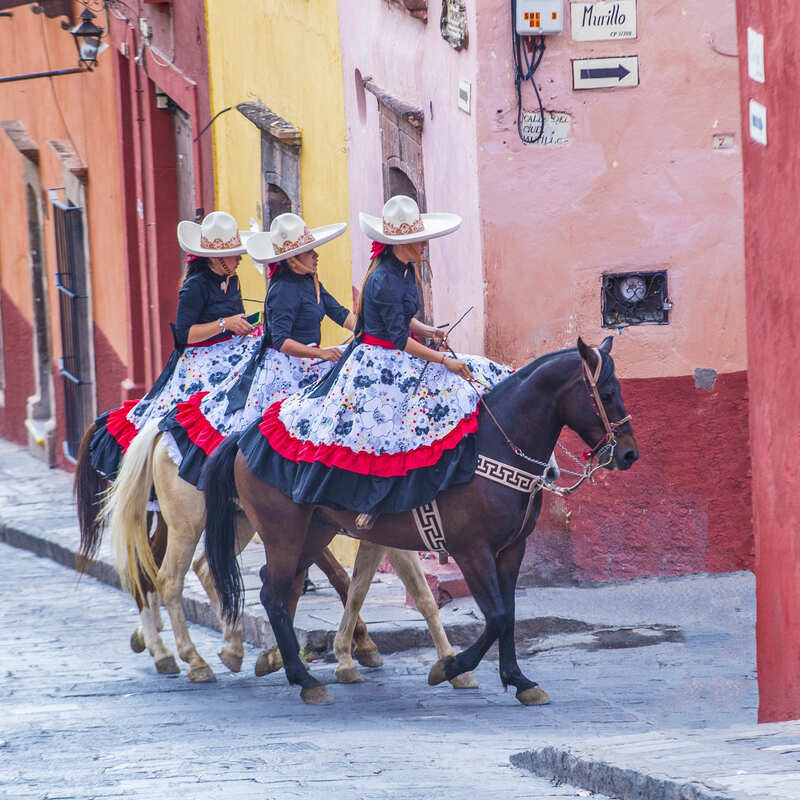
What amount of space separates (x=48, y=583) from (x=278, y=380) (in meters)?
4.99

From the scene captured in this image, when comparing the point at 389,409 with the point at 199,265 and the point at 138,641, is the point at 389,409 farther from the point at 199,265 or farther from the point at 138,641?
the point at 138,641

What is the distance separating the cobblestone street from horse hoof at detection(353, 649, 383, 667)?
5cm

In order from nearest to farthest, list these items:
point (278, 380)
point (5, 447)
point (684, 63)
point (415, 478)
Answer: point (415, 478), point (278, 380), point (684, 63), point (5, 447)

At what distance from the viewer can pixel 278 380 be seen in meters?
9.34

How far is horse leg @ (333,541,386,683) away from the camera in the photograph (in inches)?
361

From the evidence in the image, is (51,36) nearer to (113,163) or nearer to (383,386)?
Answer: (113,163)

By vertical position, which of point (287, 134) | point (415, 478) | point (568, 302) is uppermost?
point (287, 134)

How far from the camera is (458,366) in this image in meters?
8.29

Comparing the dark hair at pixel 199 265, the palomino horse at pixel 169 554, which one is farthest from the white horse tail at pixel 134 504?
the dark hair at pixel 199 265

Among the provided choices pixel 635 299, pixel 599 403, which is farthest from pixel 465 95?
pixel 599 403

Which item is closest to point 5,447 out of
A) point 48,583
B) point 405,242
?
point 48,583

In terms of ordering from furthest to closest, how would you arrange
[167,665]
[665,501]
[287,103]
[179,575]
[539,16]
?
[287,103], [665,501], [539,16], [167,665], [179,575]

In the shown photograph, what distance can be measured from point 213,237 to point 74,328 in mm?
10250

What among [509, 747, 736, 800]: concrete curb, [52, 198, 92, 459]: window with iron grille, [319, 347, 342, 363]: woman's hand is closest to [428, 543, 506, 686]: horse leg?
[509, 747, 736, 800]: concrete curb
